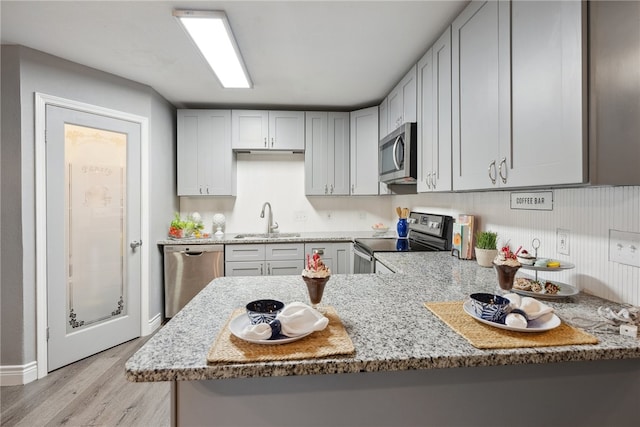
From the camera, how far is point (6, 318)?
2.14 m

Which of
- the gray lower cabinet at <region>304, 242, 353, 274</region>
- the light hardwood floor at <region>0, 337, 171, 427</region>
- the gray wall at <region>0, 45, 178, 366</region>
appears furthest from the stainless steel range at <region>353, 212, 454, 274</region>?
the gray wall at <region>0, 45, 178, 366</region>

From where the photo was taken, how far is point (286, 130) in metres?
3.50

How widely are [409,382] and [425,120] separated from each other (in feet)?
5.90

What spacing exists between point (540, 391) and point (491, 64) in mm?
1354

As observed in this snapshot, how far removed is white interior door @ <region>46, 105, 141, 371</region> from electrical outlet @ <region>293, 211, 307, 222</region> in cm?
174

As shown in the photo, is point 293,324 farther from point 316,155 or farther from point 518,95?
point 316,155

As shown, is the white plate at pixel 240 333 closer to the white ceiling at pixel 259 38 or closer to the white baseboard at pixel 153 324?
the white ceiling at pixel 259 38

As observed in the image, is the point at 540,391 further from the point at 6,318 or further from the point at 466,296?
the point at 6,318

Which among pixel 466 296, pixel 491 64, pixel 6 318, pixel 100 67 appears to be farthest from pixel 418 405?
pixel 100 67

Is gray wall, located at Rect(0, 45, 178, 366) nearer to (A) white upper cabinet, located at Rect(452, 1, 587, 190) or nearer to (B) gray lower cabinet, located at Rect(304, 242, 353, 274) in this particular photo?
(B) gray lower cabinet, located at Rect(304, 242, 353, 274)

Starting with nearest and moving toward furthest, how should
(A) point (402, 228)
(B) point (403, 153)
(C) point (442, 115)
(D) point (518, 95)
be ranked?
(D) point (518, 95)
(C) point (442, 115)
(B) point (403, 153)
(A) point (402, 228)

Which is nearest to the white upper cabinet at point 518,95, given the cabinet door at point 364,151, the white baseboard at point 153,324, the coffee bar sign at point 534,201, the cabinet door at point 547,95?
the cabinet door at point 547,95

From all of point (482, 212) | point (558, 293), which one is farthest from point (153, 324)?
point (558, 293)

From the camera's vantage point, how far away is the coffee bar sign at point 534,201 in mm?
1505
